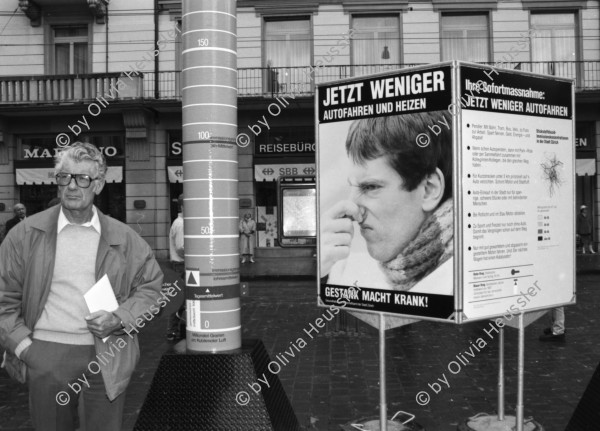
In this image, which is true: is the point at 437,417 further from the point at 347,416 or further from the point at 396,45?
the point at 396,45

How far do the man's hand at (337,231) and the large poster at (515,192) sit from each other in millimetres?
850

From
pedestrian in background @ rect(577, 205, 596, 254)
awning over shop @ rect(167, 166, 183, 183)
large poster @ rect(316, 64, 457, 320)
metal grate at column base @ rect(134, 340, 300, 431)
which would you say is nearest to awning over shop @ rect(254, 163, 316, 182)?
awning over shop @ rect(167, 166, 183, 183)

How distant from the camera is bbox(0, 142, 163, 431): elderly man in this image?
9.93 feet

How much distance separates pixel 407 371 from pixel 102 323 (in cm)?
413

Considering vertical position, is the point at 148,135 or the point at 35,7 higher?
the point at 35,7

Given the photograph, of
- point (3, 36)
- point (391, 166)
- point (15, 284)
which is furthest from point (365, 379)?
point (3, 36)

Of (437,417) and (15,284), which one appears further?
(437,417)

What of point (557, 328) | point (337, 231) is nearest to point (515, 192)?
point (337, 231)

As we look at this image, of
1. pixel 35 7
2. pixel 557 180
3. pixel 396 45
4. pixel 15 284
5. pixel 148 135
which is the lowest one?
pixel 15 284

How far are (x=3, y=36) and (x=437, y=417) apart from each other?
66.9 ft

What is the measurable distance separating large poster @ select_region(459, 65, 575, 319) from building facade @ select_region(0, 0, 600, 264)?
15233 mm

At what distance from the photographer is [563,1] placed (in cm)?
1964

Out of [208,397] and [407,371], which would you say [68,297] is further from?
[407,371]

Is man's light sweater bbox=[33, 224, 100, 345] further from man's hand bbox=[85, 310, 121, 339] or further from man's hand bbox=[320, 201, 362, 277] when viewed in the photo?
man's hand bbox=[320, 201, 362, 277]
